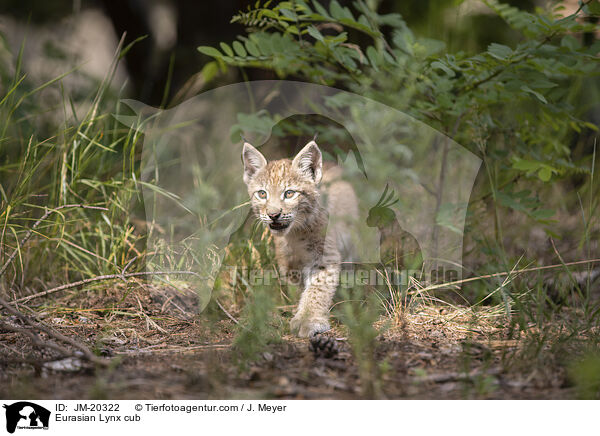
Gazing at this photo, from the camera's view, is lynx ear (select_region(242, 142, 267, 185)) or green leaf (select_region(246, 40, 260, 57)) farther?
green leaf (select_region(246, 40, 260, 57))

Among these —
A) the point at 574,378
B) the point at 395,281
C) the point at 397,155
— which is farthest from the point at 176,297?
the point at 574,378

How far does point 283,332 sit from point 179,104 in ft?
7.28

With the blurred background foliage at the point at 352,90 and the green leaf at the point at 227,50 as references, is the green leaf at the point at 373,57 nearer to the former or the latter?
the blurred background foliage at the point at 352,90

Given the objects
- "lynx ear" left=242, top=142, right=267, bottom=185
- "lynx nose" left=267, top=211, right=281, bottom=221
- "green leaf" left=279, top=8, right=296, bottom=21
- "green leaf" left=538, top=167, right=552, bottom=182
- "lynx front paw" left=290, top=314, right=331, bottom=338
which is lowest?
"lynx front paw" left=290, top=314, right=331, bottom=338

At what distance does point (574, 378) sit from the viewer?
6.66ft

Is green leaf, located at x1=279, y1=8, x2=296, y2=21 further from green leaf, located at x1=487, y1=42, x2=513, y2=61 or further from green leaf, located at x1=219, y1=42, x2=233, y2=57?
green leaf, located at x1=487, y1=42, x2=513, y2=61

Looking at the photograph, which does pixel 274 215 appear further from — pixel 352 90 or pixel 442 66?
pixel 442 66

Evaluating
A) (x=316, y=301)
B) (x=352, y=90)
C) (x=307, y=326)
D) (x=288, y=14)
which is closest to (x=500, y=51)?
(x=352, y=90)

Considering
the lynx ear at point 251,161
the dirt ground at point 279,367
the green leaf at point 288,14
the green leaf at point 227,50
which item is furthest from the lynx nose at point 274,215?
the green leaf at point 288,14

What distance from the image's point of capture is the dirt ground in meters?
2.00

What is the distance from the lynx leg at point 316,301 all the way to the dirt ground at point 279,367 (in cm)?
12
